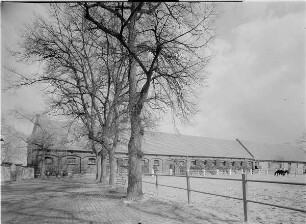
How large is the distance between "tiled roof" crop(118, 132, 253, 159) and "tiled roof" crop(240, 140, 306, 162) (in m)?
2.43

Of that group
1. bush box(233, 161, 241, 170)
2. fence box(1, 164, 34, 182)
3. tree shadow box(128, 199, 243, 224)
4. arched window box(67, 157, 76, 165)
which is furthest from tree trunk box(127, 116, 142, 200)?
bush box(233, 161, 241, 170)

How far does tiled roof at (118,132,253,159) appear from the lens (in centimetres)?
4584

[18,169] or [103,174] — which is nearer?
[103,174]

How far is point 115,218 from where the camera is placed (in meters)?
7.27

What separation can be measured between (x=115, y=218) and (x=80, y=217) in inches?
35.5

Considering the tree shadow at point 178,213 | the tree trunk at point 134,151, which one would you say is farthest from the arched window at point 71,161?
the tree shadow at point 178,213

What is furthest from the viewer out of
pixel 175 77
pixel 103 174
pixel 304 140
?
pixel 304 140

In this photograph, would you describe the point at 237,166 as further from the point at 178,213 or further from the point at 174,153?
the point at 178,213

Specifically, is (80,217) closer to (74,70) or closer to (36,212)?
(36,212)

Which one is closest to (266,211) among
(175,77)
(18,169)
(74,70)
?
(175,77)

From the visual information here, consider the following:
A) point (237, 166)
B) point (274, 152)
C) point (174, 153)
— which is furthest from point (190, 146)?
point (274, 152)

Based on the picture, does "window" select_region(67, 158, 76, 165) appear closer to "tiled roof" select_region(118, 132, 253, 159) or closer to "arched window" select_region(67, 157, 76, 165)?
"arched window" select_region(67, 157, 76, 165)

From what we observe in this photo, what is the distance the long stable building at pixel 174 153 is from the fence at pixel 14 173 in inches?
155

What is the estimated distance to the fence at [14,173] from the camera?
27.7 metres
